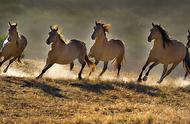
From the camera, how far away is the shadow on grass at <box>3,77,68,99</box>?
19.9m

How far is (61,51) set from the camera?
2447 cm

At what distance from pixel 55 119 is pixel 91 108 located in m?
1.96

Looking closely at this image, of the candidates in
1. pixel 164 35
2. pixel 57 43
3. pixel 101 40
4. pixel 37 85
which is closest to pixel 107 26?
pixel 101 40

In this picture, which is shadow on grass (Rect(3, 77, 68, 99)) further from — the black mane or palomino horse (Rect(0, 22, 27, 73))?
the black mane

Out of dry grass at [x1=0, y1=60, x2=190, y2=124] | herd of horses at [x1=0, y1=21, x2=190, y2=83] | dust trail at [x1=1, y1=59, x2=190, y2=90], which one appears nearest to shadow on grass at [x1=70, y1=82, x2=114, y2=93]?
dry grass at [x1=0, y1=60, x2=190, y2=124]

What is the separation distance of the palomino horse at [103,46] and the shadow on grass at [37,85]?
4970mm

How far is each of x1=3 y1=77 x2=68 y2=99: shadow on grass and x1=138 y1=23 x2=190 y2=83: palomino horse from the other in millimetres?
6147

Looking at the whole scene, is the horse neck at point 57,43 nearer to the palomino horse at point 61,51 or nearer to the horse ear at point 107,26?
the palomino horse at point 61,51

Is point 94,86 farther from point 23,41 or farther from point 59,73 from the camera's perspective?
point 59,73

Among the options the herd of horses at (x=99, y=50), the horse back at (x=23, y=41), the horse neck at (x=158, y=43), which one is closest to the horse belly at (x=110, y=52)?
the herd of horses at (x=99, y=50)

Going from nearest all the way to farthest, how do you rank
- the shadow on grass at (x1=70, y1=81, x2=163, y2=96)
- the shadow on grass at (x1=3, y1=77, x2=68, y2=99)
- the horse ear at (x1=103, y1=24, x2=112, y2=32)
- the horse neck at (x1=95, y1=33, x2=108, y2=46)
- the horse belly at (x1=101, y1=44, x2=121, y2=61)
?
1. the shadow on grass at (x1=3, y1=77, x2=68, y2=99)
2. the shadow on grass at (x1=70, y1=81, x2=163, y2=96)
3. the horse ear at (x1=103, y1=24, x2=112, y2=32)
4. the horse neck at (x1=95, y1=33, x2=108, y2=46)
5. the horse belly at (x1=101, y1=44, x2=121, y2=61)

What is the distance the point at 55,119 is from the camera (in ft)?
51.9

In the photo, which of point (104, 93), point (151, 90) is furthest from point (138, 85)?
point (104, 93)

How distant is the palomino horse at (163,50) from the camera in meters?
26.4
